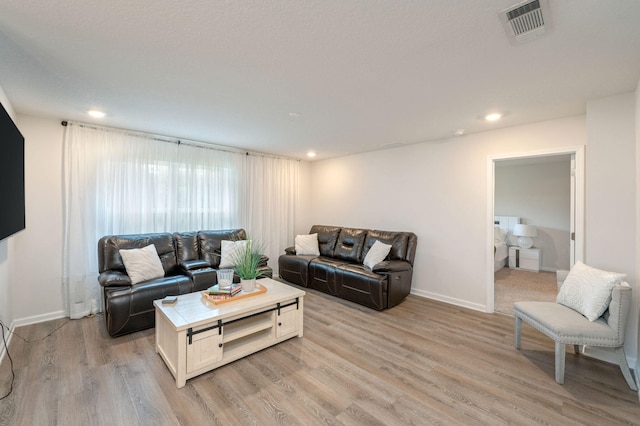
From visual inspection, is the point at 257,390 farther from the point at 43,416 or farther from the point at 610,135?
the point at 610,135

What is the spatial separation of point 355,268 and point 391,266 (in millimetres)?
535

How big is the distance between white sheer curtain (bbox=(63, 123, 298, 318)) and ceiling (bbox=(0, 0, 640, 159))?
0.54 metres

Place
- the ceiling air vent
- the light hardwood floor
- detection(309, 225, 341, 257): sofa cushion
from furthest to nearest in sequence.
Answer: detection(309, 225, 341, 257): sofa cushion, the light hardwood floor, the ceiling air vent

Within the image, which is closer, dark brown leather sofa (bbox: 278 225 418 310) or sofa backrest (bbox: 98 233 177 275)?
sofa backrest (bbox: 98 233 177 275)

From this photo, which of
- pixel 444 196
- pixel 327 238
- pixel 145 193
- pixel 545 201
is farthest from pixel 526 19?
pixel 545 201

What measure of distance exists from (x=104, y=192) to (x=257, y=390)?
3.21 metres

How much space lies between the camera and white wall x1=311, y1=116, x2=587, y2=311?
3393 mm

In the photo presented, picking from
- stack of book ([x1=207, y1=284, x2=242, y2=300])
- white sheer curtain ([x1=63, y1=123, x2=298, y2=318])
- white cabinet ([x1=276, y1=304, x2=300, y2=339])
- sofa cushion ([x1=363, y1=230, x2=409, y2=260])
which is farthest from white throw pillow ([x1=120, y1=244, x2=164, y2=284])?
sofa cushion ([x1=363, y1=230, x2=409, y2=260])

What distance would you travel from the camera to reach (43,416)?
1.77 meters

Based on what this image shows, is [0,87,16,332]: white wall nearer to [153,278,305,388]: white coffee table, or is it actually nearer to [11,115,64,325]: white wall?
[11,115,64,325]: white wall

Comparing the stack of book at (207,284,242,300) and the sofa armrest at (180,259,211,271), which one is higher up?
the sofa armrest at (180,259,211,271)

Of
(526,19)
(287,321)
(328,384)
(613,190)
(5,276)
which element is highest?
(526,19)

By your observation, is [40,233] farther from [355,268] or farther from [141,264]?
A: [355,268]

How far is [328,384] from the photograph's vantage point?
2131 mm
